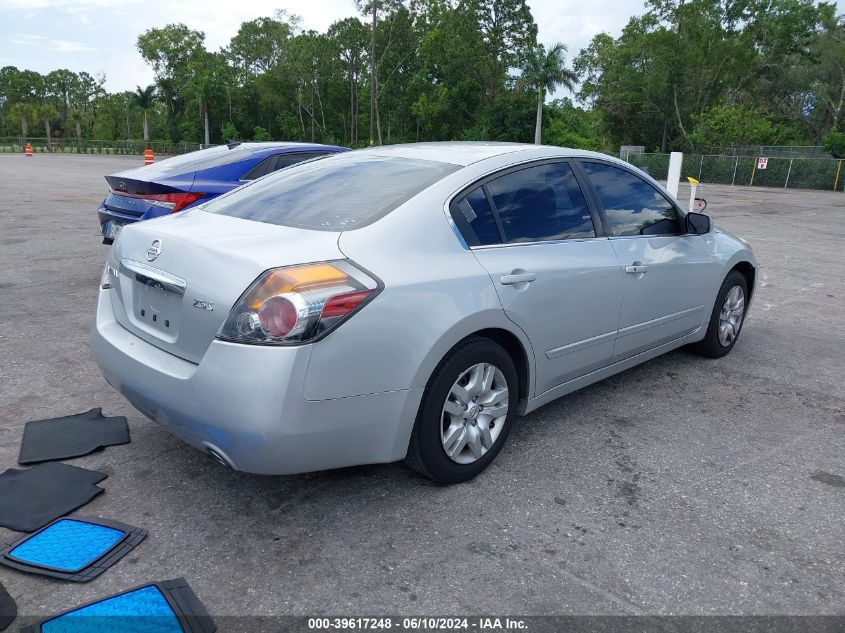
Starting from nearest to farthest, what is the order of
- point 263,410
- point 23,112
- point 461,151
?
point 263,410 → point 461,151 → point 23,112

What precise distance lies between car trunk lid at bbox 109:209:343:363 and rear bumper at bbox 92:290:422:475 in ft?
0.36

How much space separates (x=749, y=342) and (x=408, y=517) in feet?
13.5

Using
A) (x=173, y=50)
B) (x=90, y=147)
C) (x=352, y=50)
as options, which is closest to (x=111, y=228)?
(x=90, y=147)

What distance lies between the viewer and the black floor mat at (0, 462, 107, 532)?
286 centimetres

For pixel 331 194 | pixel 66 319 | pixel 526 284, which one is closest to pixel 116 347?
pixel 331 194

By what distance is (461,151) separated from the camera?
3.79 meters

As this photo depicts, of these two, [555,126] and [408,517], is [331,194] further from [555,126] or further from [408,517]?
[555,126]

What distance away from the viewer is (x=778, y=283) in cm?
862

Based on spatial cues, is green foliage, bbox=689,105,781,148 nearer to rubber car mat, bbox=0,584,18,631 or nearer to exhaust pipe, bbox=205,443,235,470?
exhaust pipe, bbox=205,443,235,470

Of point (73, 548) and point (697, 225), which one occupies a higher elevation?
point (697, 225)

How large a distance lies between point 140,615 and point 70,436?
163 cm

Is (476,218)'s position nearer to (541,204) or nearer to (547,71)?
A: (541,204)

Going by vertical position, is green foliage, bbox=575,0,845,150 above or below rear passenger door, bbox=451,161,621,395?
above

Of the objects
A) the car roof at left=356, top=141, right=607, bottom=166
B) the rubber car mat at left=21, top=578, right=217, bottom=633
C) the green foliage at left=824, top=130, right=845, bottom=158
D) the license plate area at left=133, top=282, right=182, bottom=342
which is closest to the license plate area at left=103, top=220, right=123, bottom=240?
the car roof at left=356, top=141, right=607, bottom=166
